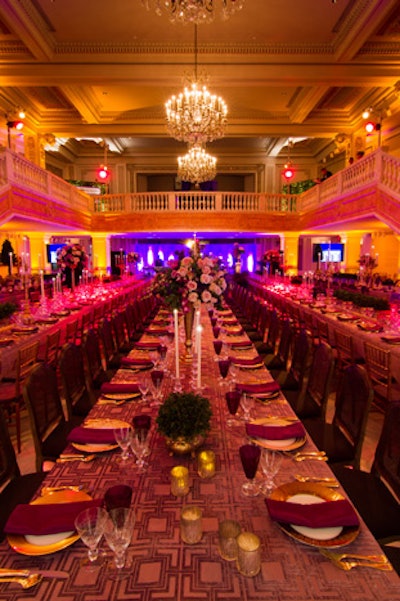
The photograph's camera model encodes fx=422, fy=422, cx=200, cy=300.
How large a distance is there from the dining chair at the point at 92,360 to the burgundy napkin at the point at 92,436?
1.50 metres

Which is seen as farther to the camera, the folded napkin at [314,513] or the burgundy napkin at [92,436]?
the burgundy napkin at [92,436]

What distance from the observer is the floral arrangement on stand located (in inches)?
127

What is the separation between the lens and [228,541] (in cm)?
125

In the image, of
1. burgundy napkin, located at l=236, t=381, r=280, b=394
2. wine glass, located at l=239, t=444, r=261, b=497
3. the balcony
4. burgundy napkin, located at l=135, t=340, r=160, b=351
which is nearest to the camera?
wine glass, located at l=239, t=444, r=261, b=497

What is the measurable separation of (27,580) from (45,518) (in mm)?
230

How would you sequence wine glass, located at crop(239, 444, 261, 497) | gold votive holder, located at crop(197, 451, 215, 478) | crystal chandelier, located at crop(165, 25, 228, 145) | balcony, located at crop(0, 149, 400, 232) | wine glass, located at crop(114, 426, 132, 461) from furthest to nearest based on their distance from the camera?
crystal chandelier, located at crop(165, 25, 228, 145) < balcony, located at crop(0, 149, 400, 232) < wine glass, located at crop(114, 426, 132, 461) < gold votive holder, located at crop(197, 451, 215, 478) < wine glass, located at crop(239, 444, 261, 497)

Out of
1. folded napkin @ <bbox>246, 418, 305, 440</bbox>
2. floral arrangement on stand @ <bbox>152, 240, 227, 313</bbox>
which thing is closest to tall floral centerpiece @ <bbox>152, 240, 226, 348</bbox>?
floral arrangement on stand @ <bbox>152, 240, 227, 313</bbox>

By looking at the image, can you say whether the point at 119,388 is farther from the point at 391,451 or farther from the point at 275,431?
the point at 391,451

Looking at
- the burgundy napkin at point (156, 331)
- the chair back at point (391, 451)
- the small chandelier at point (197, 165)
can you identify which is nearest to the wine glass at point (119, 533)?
the chair back at point (391, 451)

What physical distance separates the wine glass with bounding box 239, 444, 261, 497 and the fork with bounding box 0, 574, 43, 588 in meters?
0.74

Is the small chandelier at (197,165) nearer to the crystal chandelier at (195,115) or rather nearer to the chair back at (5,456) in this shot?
the crystal chandelier at (195,115)

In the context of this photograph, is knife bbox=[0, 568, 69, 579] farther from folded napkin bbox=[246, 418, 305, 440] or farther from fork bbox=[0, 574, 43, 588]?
folded napkin bbox=[246, 418, 305, 440]

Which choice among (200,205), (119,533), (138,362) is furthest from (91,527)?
(200,205)

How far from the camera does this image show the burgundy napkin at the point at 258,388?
2.56 m
